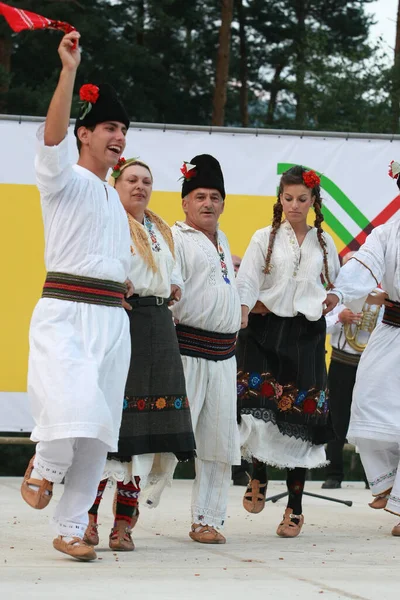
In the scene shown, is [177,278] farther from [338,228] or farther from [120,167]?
[338,228]

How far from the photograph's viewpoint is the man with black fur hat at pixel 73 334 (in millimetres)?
4203

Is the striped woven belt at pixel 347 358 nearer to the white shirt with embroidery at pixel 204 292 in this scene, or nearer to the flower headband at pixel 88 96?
the white shirt with embroidery at pixel 204 292

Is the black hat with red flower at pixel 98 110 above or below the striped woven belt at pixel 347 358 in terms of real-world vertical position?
above

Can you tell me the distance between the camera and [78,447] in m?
4.39

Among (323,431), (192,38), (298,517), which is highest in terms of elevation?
(192,38)

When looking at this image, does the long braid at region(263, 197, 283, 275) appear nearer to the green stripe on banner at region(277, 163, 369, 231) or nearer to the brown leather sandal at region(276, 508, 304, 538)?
the brown leather sandal at region(276, 508, 304, 538)

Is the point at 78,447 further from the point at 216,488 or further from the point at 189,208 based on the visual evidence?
the point at 189,208

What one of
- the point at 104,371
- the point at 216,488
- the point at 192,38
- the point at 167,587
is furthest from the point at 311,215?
the point at 192,38

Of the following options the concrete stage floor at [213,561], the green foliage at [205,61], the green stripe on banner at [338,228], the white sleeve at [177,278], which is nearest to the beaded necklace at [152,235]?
the white sleeve at [177,278]

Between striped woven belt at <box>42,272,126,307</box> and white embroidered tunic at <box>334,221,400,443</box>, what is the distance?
1730mm

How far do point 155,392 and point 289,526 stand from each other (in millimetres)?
1090

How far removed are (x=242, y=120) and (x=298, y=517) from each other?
1714 cm

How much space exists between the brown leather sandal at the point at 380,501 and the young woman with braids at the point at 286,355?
1.05ft

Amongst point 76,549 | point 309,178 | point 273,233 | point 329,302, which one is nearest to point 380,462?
point 329,302
